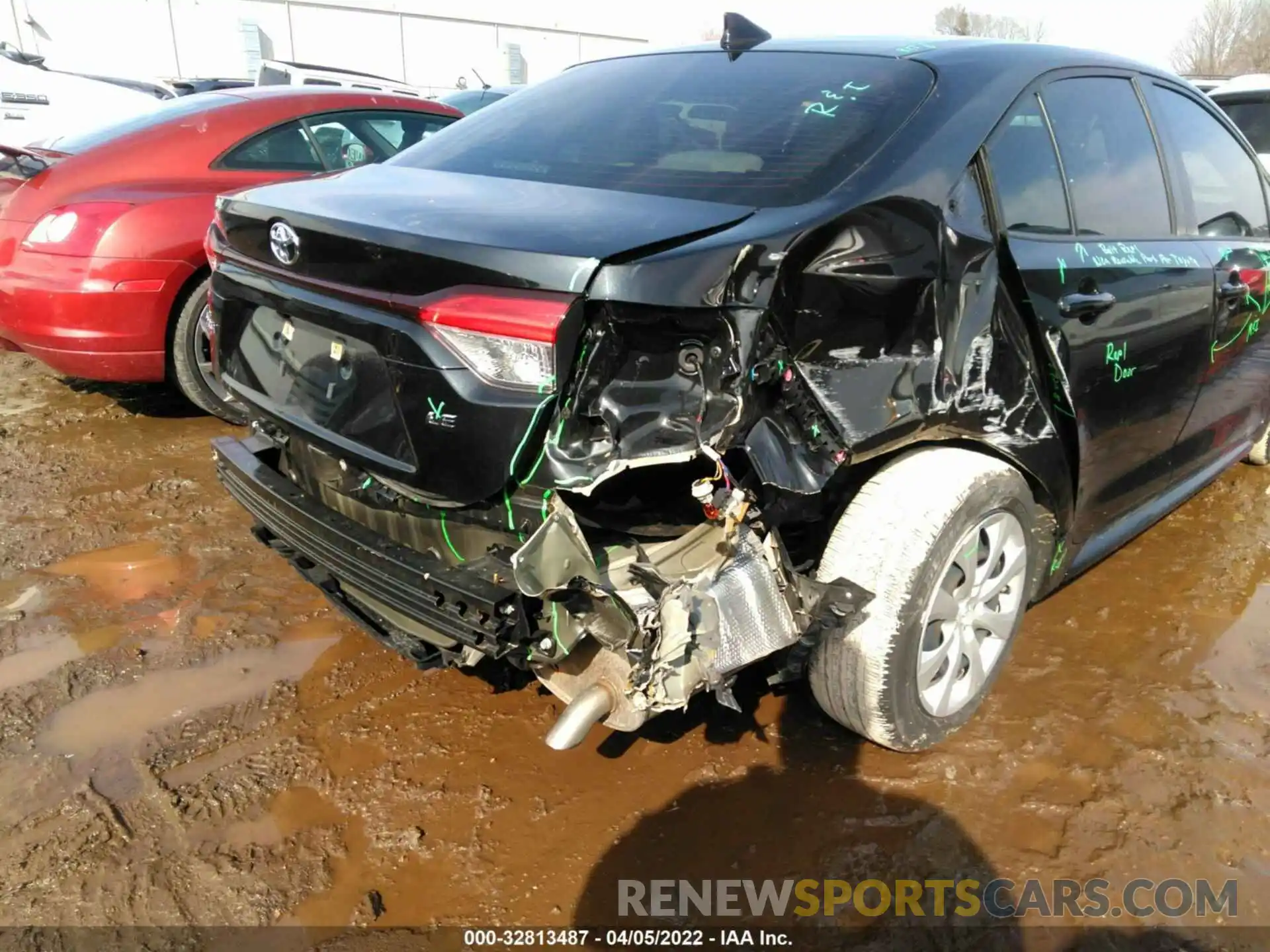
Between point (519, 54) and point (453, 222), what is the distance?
3898 centimetres

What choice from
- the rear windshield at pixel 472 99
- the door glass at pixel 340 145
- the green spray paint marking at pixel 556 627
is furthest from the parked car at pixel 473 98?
the green spray paint marking at pixel 556 627

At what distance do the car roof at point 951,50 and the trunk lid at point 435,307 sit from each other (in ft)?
3.05

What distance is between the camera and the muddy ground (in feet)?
6.88

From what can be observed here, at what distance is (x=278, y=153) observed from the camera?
4809 mm

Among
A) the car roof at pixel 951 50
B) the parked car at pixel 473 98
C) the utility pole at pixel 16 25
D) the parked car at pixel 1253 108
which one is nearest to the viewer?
the car roof at pixel 951 50

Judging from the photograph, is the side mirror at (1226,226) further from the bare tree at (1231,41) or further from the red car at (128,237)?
the bare tree at (1231,41)

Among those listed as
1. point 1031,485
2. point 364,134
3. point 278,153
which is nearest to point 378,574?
point 1031,485

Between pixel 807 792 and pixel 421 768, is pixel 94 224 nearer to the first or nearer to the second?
pixel 421 768

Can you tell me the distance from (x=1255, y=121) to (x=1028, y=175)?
7.36m

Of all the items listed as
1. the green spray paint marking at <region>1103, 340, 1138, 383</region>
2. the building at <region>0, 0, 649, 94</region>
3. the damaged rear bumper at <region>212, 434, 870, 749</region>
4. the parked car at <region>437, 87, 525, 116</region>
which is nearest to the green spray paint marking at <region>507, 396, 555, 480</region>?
the damaged rear bumper at <region>212, 434, 870, 749</region>

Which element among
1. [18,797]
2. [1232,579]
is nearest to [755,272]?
[18,797]

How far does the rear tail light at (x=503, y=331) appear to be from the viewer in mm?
1742

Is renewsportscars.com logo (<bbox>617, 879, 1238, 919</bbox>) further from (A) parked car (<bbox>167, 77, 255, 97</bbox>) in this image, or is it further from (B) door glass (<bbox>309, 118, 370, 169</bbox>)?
(A) parked car (<bbox>167, 77, 255, 97</bbox>)

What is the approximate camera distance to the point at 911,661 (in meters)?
2.26
